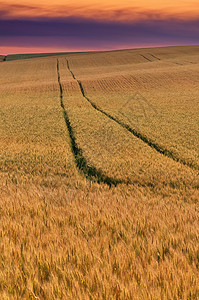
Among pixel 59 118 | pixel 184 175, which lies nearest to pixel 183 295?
pixel 184 175

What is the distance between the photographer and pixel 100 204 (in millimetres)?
5789

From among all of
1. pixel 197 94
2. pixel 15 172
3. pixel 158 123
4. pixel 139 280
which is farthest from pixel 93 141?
pixel 197 94

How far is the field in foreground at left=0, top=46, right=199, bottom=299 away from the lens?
274 cm

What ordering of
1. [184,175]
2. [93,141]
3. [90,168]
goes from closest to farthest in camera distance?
[184,175]
[90,168]
[93,141]

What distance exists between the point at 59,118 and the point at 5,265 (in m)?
20.2

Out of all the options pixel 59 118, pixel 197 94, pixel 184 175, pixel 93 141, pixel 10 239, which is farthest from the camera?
pixel 197 94

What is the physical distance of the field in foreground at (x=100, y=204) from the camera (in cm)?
274

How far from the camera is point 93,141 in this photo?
15.0 m

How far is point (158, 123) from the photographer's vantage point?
20109mm

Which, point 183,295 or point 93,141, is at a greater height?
point 183,295

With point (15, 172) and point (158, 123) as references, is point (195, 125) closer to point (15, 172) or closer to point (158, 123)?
point (158, 123)

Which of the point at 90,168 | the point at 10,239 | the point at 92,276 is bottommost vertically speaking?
the point at 90,168

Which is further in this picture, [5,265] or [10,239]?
[10,239]

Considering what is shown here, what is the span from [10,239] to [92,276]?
1709mm
